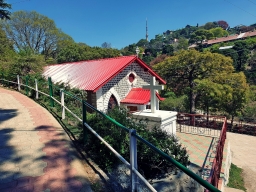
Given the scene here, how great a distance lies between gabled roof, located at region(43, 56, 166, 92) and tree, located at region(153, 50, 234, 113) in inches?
285

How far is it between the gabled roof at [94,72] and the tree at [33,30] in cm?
2670

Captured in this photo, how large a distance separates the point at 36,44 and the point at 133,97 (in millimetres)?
36406

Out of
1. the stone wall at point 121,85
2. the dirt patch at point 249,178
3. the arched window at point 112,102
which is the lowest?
the dirt patch at point 249,178

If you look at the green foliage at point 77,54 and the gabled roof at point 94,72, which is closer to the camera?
the gabled roof at point 94,72

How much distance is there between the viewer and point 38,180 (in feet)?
10.6

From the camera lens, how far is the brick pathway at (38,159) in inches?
124

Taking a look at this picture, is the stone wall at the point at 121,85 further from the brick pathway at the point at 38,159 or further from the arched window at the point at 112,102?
the brick pathway at the point at 38,159

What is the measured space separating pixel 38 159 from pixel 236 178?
8264 mm

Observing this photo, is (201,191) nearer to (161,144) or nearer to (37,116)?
(161,144)

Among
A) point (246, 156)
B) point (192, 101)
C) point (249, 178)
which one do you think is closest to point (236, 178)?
point (249, 178)

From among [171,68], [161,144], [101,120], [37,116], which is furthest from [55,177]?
[171,68]

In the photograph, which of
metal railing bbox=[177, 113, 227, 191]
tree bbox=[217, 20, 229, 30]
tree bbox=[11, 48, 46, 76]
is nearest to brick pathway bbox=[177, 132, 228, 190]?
metal railing bbox=[177, 113, 227, 191]

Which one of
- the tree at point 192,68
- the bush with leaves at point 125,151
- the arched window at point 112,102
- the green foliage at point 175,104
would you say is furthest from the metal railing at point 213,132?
the green foliage at point 175,104

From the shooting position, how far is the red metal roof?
38.5ft
